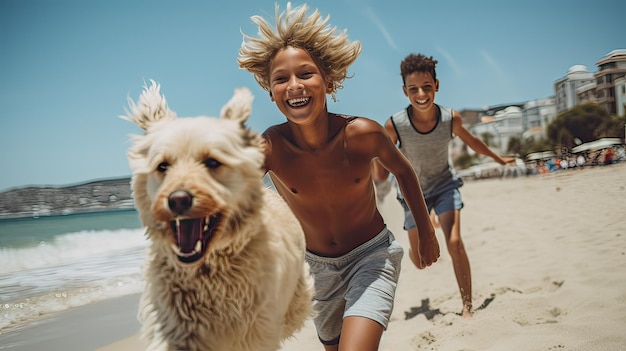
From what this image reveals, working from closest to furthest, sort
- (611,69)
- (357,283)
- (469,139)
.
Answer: (357,283), (469,139), (611,69)

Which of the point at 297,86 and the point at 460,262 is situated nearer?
the point at 297,86

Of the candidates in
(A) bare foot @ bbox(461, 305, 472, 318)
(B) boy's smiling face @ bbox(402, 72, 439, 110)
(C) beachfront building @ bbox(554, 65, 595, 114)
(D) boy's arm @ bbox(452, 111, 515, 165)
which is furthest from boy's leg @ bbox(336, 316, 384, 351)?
(C) beachfront building @ bbox(554, 65, 595, 114)

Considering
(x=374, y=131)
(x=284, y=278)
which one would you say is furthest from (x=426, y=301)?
(x=284, y=278)

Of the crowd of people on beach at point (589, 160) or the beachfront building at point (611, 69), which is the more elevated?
the beachfront building at point (611, 69)

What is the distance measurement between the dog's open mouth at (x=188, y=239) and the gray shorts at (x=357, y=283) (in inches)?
62.2

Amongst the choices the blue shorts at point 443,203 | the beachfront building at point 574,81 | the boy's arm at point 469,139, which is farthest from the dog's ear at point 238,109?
the beachfront building at point 574,81

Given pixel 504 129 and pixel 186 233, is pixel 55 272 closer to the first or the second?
pixel 186 233

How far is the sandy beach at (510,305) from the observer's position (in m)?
4.81

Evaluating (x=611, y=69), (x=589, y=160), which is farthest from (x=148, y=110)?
(x=589, y=160)

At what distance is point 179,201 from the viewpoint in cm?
187

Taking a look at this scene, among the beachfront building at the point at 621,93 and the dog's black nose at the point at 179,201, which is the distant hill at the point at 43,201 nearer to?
the beachfront building at the point at 621,93

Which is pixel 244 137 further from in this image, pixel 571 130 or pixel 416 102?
pixel 571 130

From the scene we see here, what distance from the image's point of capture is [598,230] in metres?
8.60

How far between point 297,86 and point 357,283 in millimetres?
1407
